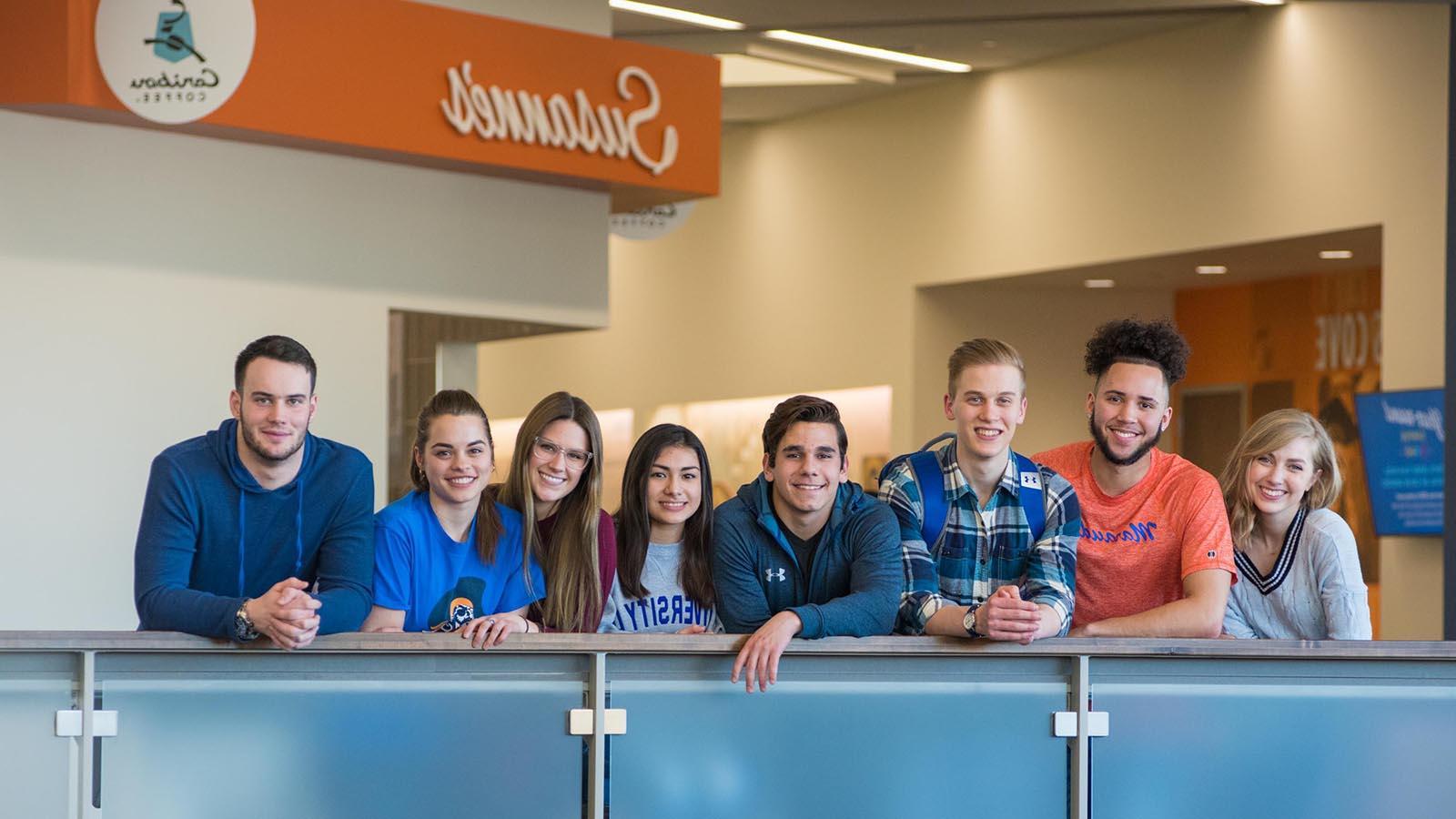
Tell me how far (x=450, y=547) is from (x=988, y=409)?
1.36 m

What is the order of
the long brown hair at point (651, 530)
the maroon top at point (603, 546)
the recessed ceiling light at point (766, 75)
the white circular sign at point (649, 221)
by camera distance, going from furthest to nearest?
1. the recessed ceiling light at point (766, 75)
2. the white circular sign at point (649, 221)
3. the long brown hair at point (651, 530)
4. the maroon top at point (603, 546)

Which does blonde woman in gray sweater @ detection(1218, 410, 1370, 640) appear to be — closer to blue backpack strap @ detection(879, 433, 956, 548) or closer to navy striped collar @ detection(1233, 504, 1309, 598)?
navy striped collar @ detection(1233, 504, 1309, 598)

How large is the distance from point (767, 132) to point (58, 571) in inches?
330

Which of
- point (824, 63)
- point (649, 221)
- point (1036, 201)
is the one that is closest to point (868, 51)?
point (824, 63)

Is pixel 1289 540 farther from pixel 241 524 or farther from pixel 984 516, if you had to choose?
pixel 241 524

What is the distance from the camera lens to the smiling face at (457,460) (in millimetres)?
4211

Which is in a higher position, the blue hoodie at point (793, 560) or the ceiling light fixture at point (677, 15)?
the ceiling light fixture at point (677, 15)

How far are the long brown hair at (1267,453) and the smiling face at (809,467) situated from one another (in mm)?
1201

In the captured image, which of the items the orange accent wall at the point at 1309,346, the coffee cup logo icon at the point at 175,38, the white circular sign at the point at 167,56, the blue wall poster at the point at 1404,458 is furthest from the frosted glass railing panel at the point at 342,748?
the orange accent wall at the point at 1309,346

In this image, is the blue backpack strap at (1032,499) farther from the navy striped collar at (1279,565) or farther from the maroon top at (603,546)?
the maroon top at (603,546)

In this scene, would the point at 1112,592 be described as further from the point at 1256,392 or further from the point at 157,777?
the point at 1256,392

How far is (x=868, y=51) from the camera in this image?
39.4 feet

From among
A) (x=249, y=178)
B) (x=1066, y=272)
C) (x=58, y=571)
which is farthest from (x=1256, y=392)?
(x=58, y=571)

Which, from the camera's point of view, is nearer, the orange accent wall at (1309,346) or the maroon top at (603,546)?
the maroon top at (603,546)
